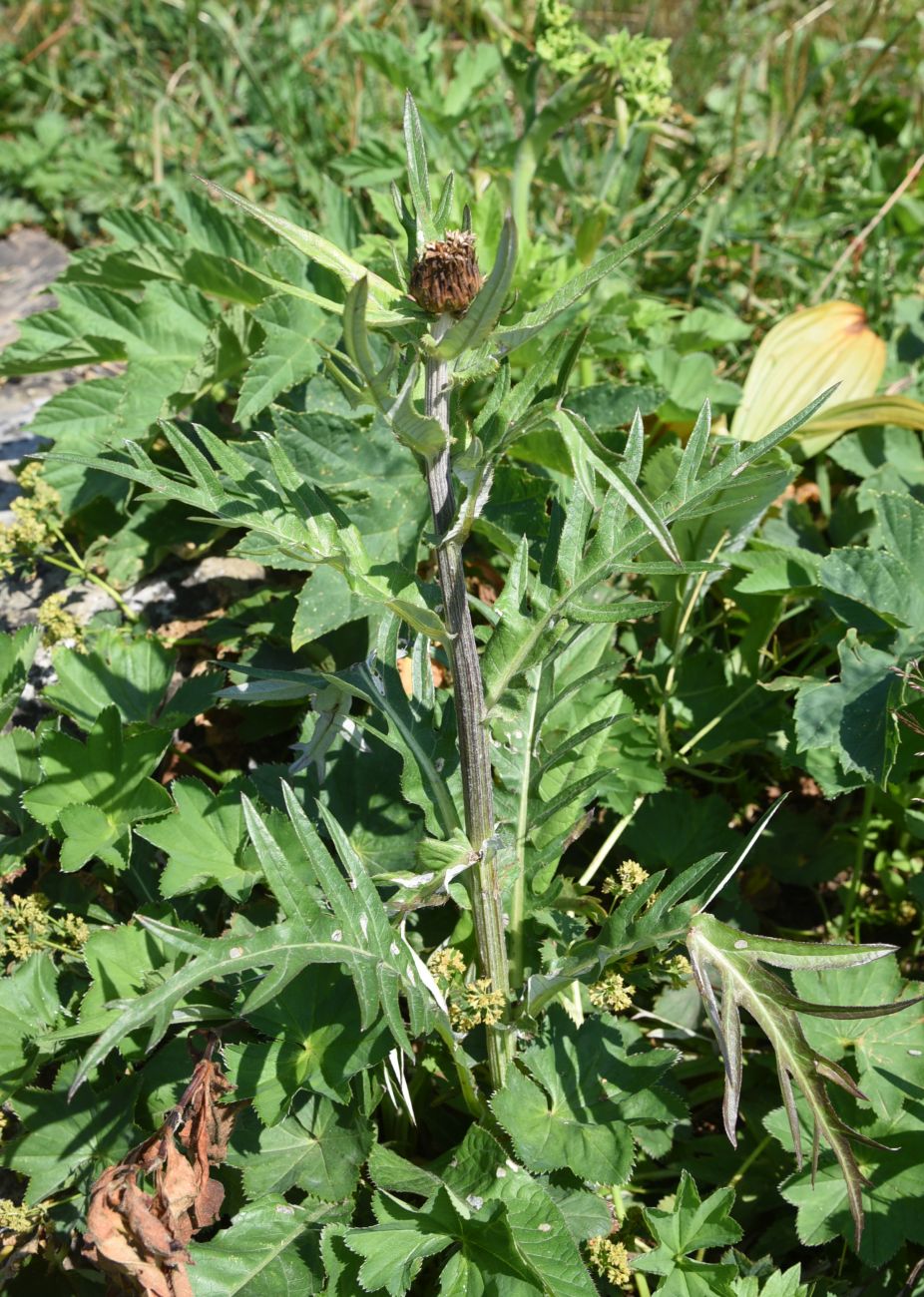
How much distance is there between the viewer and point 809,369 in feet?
9.66

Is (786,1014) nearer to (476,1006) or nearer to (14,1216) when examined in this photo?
(476,1006)

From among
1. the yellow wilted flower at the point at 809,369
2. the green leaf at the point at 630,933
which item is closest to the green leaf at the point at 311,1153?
the green leaf at the point at 630,933

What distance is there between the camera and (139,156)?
4.36 metres

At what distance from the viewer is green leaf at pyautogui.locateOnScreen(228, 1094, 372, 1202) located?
1.77 metres

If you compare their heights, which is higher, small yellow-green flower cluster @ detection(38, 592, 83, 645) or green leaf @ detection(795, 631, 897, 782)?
small yellow-green flower cluster @ detection(38, 592, 83, 645)

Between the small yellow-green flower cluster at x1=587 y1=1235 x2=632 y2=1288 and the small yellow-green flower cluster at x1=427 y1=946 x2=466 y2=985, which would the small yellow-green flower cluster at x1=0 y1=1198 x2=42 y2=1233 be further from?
the small yellow-green flower cluster at x1=587 y1=1235 x2=632 y2=1288

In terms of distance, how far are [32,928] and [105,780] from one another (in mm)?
302

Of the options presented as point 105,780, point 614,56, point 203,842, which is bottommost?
point 203,842

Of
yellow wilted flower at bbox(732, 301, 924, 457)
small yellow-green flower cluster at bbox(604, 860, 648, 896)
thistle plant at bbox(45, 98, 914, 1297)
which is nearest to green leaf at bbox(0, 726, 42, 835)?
thistle plant at bbox(45, 98, 914, 1297)

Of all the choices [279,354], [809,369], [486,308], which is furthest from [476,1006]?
[809,369]

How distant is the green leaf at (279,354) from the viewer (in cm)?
241

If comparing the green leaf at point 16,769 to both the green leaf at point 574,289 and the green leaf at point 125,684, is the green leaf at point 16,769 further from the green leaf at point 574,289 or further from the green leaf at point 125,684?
the green leaf at point 574,289

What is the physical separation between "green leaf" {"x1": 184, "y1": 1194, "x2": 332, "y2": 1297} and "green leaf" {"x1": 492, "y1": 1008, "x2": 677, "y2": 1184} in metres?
0.37

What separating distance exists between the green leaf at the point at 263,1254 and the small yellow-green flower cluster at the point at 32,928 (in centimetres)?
58
